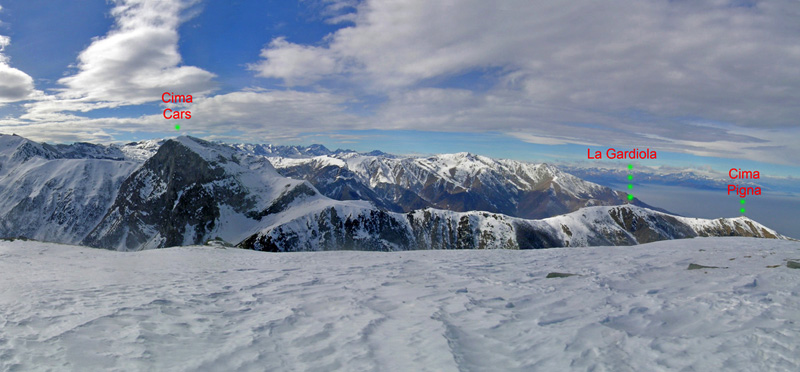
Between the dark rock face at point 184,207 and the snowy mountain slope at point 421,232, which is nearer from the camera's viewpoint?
the snowy mountain slope at point 421,232

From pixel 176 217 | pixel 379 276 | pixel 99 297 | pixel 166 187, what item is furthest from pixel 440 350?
pixel 166 187

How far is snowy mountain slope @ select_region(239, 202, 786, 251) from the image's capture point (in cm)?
13038

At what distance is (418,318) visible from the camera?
388 inches

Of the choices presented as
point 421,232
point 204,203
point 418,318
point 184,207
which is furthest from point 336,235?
point 418,318

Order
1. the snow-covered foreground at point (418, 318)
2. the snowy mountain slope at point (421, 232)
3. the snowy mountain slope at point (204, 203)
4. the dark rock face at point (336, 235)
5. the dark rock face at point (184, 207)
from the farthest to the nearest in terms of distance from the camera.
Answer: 1. the dark rock face at point (184, 207)
2. the snowy mountain slope at point (204, 203)
3. the snowy mountain slope at point (421, 232)
4. the dark rock face at point (336, 235)
5. the snow-covered foreground at point (418, 318)

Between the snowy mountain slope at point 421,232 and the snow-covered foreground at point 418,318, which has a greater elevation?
the snow-covered foreground at point 418,318

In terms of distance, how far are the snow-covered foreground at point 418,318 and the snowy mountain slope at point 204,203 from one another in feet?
502

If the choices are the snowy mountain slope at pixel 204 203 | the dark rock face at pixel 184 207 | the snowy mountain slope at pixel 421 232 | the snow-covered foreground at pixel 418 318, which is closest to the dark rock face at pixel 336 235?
the snowy mountain slope at pixel 421 232

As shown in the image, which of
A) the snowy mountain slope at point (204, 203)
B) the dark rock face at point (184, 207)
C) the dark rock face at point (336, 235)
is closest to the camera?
the dark rock face at point (336, 235)

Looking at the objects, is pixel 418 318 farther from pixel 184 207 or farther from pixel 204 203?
pixel 184 207

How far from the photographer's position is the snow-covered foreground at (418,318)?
279 inches

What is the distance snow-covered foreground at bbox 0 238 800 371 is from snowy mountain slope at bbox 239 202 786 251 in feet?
377

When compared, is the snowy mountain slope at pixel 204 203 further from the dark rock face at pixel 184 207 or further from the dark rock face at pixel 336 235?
the dark rock face at pixel 336 235

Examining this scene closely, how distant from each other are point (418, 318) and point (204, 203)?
190959mm
